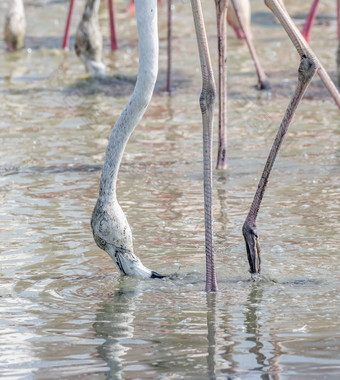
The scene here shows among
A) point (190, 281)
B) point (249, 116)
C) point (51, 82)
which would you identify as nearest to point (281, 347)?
point (190, 281)

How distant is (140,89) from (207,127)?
39cm

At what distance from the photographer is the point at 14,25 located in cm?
1018

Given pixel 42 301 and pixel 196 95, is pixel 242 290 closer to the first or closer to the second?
pixel 42 301

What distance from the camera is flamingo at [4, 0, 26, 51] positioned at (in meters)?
9.90

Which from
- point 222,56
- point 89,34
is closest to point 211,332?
point 222,56

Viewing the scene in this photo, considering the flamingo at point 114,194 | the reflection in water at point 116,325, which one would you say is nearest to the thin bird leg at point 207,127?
the flamingo at point 114,194

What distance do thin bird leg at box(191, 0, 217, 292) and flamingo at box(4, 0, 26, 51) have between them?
573 cm

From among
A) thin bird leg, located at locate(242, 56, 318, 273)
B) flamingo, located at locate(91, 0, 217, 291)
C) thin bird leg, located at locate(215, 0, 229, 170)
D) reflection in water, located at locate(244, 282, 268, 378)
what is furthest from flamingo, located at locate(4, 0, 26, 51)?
reflection in water, located at locate(244, 282, 268, 378)

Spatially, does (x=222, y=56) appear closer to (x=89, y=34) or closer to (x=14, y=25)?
(x=89, y=34)

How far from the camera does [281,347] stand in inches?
139

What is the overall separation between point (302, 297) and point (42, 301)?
1160 mm

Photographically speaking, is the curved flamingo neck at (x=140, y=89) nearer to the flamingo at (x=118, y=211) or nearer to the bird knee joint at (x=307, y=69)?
the flamingo at (x=118, y=211)

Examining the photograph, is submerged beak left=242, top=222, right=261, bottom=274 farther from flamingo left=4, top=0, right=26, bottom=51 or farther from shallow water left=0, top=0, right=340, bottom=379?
flamingo left=4, top=0, right=26, bottom=51

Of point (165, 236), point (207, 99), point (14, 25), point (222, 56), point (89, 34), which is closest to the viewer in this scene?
point (207, 99)
